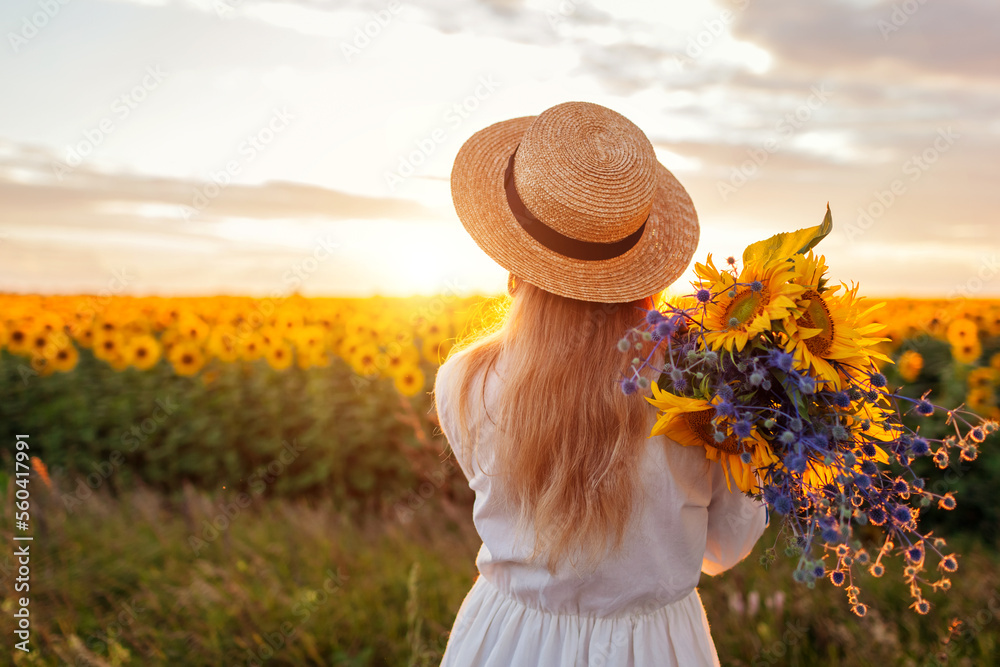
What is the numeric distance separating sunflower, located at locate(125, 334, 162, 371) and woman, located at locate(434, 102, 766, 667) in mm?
5088

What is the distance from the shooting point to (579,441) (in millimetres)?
1758

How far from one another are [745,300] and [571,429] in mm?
560

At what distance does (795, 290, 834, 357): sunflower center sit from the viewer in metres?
1.49

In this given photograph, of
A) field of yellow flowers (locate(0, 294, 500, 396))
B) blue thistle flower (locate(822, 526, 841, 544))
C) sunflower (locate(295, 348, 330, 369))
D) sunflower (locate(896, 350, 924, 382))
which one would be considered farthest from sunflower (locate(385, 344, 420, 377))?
blue thistle flower (locate(822, 526, 841, 544))

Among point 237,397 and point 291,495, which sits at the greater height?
point 237,397

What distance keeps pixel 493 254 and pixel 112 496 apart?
205 inches

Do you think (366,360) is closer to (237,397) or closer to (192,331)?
(237,397)

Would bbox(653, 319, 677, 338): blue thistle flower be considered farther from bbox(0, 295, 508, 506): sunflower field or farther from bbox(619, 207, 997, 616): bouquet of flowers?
bbox(0, 295, 508, 506): sunflower field

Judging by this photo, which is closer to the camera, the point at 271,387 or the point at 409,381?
the point at 409,381

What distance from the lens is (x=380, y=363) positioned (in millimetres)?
5461

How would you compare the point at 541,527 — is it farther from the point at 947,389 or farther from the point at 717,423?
the point at 947,389

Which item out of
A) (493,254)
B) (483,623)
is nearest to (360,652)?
(483,623)

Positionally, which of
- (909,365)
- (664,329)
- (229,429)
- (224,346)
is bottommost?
(229,429)

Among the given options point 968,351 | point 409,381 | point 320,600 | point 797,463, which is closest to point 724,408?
point 797,463
